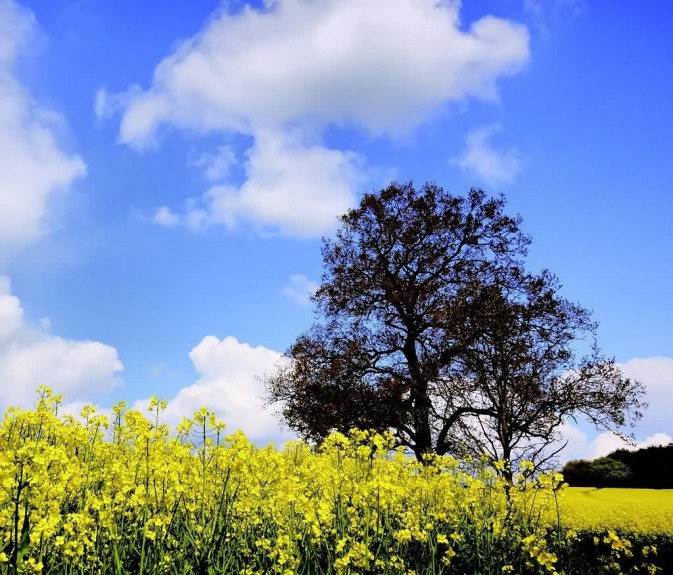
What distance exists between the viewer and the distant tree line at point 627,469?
21188 millimetres

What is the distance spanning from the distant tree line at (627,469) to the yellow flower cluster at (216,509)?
1538cm

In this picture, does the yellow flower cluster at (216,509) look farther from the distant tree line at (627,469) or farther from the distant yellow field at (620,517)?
the distant tree line at (627,469)

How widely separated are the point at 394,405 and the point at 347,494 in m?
10.9

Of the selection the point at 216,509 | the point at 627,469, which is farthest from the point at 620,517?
the point at 627,469

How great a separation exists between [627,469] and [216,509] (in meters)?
20.2

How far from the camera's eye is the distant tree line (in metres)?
21.2

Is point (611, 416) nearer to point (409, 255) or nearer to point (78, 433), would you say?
point (409, 255)

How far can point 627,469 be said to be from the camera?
21.9m

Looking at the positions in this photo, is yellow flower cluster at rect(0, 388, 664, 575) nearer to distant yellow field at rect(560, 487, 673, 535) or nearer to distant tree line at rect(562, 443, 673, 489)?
distant yellow field at rect(560, 487, 673, 535)

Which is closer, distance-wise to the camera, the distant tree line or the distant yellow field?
the distant yellow field

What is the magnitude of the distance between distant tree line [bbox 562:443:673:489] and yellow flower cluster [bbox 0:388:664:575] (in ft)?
50.5

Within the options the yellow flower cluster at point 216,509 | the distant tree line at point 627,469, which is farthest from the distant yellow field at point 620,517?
the distant tree line at point 627,469

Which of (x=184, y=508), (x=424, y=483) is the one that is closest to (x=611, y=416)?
(x=424, y=483)

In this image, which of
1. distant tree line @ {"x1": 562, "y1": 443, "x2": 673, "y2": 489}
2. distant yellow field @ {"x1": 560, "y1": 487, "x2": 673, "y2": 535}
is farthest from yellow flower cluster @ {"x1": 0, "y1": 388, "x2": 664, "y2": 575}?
distant tree line @ {"x1": 562, "y1": 443, "x2": 673, "y2": 489}
